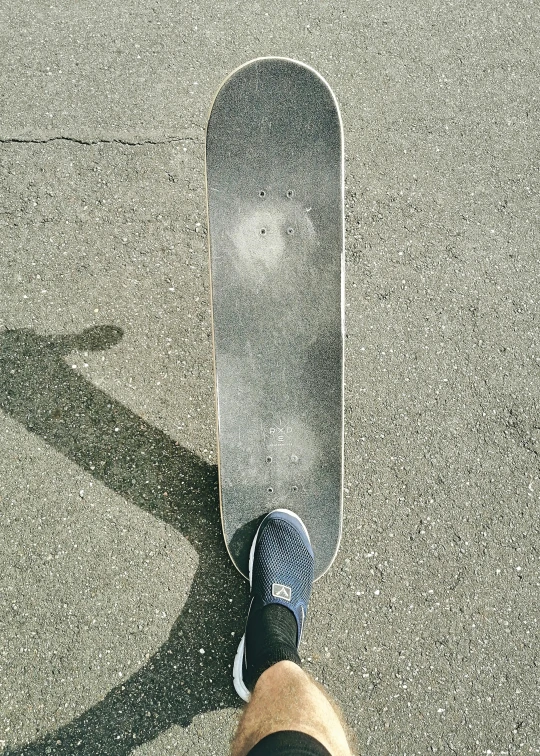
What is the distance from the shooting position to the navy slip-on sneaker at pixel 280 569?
79.7 inches

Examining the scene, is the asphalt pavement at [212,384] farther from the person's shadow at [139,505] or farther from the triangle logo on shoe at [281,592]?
the triangle logo on shoe at [281,592]

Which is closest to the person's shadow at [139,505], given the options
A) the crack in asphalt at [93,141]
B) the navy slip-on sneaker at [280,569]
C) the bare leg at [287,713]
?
the navy slip-on sneaker at [280,569]

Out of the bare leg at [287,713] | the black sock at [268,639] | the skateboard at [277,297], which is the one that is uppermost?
the skateboard at [277,297]

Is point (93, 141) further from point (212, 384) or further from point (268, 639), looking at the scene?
point (268, 639)

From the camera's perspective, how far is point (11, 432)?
227cm

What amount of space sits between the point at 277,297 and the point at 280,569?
3.35 feet

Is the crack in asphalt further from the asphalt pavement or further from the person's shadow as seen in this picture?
the person's shadow

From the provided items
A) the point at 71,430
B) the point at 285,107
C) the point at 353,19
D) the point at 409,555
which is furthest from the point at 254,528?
the point at 353,19

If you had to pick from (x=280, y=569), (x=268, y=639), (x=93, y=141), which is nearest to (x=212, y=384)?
(x=280, y=569)

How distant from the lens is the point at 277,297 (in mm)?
2113

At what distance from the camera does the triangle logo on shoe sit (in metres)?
2.03

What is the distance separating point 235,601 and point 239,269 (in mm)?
1292

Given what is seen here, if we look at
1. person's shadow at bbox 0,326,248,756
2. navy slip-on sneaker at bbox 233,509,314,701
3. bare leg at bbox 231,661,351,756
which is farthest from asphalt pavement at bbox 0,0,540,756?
bare leg at bbox 231,661,351,756

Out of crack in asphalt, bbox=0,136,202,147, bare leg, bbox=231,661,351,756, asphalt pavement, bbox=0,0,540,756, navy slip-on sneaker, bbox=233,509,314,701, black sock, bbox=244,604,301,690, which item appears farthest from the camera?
crack in asphalt, bbox=0,136,202,147
